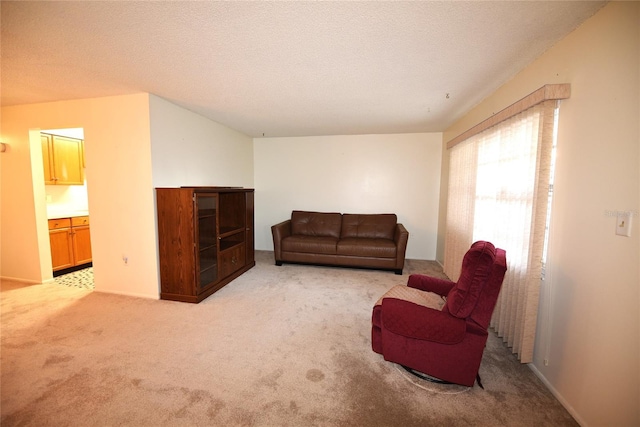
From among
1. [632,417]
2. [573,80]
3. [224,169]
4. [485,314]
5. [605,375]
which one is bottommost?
[632,417]

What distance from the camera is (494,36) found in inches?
66.7

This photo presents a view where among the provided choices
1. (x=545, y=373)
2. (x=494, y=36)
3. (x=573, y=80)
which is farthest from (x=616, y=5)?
(x=545, y=373)

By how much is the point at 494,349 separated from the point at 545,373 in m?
0.42

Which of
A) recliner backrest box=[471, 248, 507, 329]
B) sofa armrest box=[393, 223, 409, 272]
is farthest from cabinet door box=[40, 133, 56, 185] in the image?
recliner backrest box=[471, 248, 507, 329]

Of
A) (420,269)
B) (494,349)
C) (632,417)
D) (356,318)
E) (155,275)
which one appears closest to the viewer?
(632,417)

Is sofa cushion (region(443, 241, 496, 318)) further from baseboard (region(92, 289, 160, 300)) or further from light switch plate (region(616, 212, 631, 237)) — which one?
baseboard (region(92, 289, 160, 300))

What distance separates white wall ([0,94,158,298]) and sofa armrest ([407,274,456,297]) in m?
2.96

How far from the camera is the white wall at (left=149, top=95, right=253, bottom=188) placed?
3.00 meters

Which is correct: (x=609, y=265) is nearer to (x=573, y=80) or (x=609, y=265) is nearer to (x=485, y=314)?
(x=485, y=314)

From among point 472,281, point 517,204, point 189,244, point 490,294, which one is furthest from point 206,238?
point 517,204

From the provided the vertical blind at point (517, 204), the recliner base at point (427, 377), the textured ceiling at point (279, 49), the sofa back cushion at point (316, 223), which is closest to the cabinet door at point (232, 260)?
the sofa back cushion at point (316, 223)

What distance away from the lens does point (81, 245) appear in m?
4.14

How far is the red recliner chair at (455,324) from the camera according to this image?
1.63 metres

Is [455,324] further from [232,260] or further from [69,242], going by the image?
[69,242]
